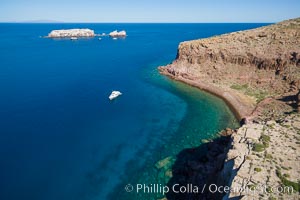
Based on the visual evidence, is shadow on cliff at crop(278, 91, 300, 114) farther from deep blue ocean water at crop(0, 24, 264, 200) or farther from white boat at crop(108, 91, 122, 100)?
white boat at crop(108, 91, 122, 100)

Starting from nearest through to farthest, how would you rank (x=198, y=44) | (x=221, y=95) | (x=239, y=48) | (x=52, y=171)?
(x=52, y=171) → (x=221, y=95) → (x=239, y=48) → (x=198, y=44)

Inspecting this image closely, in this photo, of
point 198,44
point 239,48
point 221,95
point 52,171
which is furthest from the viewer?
point 198,44

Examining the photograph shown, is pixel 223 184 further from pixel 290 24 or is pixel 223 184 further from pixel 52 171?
pixel 290 24

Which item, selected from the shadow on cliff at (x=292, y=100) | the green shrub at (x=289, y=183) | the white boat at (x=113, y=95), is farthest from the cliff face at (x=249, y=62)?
the green shrub at (x=289, y=183)

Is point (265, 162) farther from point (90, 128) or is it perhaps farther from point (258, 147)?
point (90, 128)

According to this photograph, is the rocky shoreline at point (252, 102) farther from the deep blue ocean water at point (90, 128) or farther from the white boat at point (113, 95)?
the white boat at point (113, 95)

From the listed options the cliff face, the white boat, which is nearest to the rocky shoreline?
the cliff face

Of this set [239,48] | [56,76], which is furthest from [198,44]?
[56,76]
